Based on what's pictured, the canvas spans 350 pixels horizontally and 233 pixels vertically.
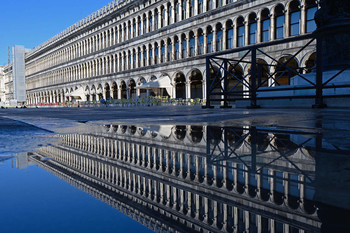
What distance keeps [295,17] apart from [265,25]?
7.58 ft

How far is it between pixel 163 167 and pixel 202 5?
2658 centimetres

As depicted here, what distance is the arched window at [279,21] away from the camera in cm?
2003

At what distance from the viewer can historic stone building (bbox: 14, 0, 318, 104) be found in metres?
20.2

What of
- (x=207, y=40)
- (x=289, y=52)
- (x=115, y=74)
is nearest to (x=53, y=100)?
(x=115, y=74)

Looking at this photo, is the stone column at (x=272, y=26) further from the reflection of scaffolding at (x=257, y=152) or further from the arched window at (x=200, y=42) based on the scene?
the reflection of scaffolding at (x=257, y=152)

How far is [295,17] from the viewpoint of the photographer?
1938cm

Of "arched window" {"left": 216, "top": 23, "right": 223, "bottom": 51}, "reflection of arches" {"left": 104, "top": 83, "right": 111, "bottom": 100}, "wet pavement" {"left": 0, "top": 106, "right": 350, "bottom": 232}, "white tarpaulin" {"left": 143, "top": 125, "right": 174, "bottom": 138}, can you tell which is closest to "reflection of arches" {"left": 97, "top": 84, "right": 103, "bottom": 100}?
"reflection of arches" {"left": 104, "top": 83, "right": 111, "bottom": 100}

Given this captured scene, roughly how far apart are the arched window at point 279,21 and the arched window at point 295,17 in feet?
2.31

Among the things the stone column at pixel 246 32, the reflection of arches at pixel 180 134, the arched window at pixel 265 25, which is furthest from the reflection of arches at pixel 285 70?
the reflection of arches at pixel 180 134

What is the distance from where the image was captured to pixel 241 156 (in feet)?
4.76

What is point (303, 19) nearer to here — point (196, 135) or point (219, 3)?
point (219, 3)

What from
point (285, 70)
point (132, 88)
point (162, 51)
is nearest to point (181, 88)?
point (162, 51)

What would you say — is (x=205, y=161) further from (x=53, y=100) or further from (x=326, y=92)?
(x=53, y=100)

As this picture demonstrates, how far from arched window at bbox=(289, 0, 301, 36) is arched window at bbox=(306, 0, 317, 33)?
2.25 feet
